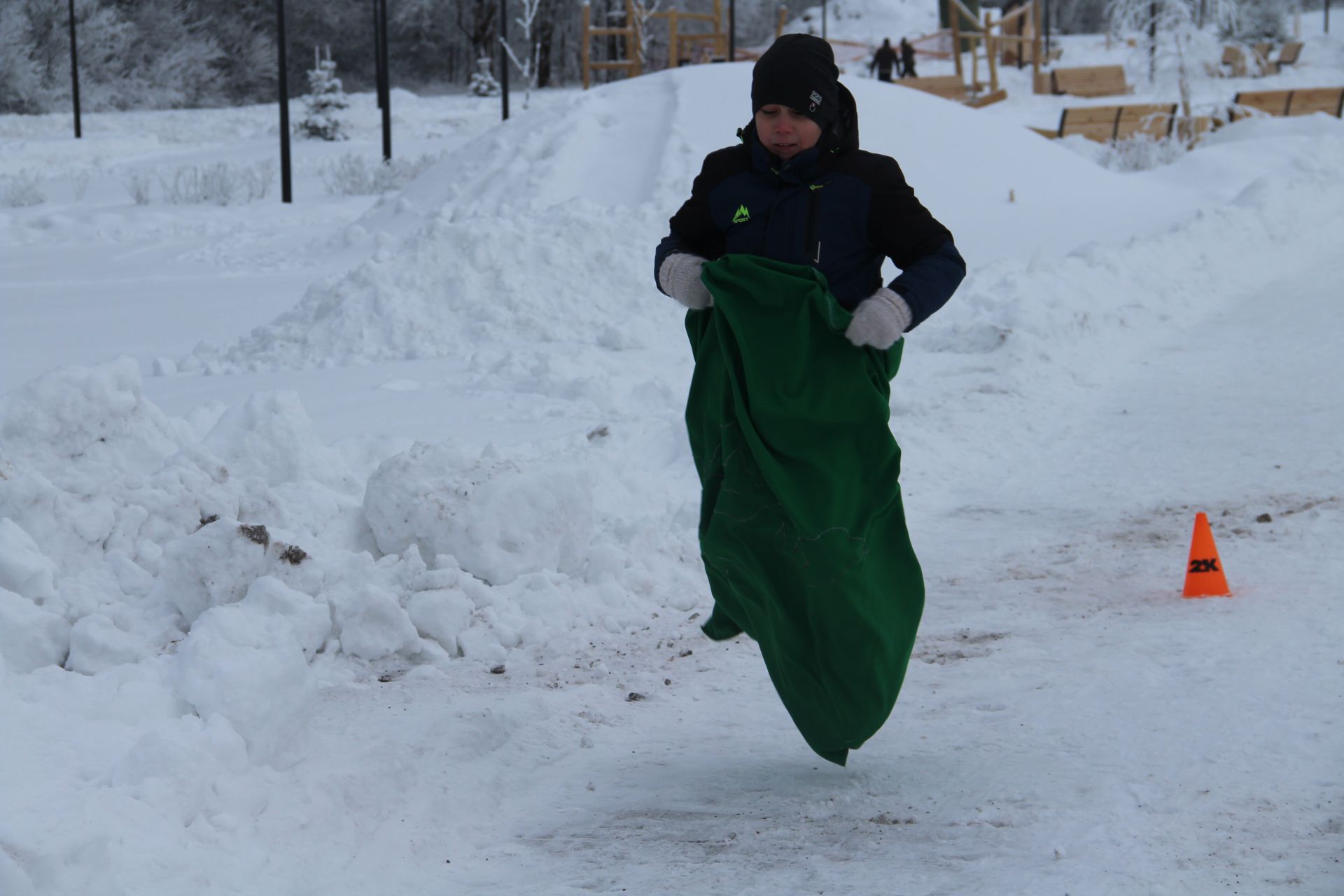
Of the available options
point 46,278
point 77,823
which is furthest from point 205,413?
point 46,278

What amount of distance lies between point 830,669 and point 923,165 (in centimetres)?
1225

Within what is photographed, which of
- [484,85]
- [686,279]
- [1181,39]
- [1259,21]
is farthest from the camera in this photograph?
[1259,21]

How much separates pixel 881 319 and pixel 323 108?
102 ft

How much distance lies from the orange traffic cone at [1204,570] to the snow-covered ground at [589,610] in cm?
9

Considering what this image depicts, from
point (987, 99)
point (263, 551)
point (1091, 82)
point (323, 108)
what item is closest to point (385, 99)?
point (323, 108)

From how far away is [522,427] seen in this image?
6961 millimetres

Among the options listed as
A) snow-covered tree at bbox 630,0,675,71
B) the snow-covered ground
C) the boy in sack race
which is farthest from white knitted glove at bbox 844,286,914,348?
snow-covered tree at bbox 630,0,675,71

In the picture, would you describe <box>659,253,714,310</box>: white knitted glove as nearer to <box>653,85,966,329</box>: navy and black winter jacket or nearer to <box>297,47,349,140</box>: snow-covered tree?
<box>653,85,966,329</box>: navy and black winter jacket

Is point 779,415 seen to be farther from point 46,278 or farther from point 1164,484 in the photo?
point 46,278

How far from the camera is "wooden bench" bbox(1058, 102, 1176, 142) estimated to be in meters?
25.6

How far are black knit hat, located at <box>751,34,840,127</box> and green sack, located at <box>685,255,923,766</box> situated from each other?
0.34 metres

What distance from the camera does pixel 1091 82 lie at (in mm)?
39469

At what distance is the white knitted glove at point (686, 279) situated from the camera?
123 inches

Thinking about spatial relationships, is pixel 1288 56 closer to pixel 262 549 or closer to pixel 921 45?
pixel 921 45
